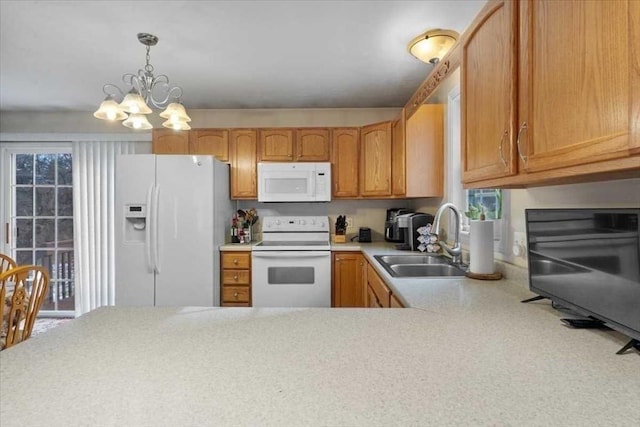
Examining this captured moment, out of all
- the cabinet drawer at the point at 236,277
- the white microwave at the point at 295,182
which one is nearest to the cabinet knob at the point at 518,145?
the white microwave at the point at 295,182

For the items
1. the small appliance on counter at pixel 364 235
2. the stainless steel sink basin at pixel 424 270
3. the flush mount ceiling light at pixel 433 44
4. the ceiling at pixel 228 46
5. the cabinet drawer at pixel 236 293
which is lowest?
the cabinet drawer at pixel 236 293

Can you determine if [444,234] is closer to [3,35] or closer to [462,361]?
[462,361]

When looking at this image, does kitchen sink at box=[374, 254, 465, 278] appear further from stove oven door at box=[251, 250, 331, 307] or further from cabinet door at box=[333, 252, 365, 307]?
stove oven door at box=[251, 250, 331, 307]

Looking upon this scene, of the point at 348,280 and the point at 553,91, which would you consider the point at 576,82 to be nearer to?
the point at 553,91

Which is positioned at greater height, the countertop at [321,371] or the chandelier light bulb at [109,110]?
the chandelier light bulb at [109,110]

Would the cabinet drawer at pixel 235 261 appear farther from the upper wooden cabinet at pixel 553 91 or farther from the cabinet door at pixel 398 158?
the upper wooden cabinet at pixel 553 91

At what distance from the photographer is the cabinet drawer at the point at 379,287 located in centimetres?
183

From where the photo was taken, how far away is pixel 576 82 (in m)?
0.82

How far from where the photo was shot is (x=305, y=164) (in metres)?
3.26

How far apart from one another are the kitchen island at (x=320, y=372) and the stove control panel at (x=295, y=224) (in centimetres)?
247

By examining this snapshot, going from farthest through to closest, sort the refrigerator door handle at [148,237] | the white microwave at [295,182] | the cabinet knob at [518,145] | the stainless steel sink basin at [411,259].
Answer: the white microwave at [295,182], the refrigerator door handle at [148,237], the stainless steel sink basin at [411,259], the cabinet knob at [518,145]

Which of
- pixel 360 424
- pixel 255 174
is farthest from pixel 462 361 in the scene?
pixel 255 174

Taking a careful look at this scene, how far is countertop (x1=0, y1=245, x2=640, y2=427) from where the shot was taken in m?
0.58

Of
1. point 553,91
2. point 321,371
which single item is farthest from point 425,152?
point 321,371
